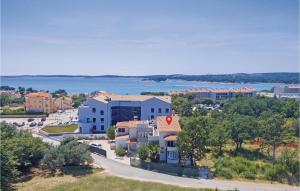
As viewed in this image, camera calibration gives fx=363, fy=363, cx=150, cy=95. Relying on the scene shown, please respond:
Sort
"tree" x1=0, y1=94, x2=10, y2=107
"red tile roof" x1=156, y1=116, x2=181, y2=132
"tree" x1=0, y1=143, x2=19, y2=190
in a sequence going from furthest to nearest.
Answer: "tree" x1=0, y1=94, x2=10, y2=107
"red tile roof" x1=156, y1=116, x2=181, y2=132
"tree" x1=0, y1=143, x2=19, y2=190

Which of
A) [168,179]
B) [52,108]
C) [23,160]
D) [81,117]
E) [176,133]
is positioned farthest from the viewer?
[52,108]

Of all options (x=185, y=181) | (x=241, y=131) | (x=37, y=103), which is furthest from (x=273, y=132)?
(x=37, y=103)

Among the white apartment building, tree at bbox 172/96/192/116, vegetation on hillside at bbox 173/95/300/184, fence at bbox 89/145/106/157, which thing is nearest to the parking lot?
the white apartment building

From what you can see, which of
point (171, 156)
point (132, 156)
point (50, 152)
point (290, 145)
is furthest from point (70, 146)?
point (290, 145)

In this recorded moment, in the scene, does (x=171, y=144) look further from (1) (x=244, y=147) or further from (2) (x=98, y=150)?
(1) (x=244, y=147)

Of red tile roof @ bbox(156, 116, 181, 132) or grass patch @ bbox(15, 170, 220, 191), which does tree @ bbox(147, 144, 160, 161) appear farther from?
grass patch @ bbox(15, 170, 220, 191)

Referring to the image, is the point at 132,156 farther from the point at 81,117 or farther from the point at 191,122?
the point at 81,117
